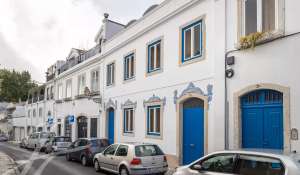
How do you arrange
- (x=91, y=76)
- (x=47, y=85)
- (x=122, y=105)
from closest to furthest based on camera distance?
(x=122, y=105), (x=91, y=76), (x=47, y=85)

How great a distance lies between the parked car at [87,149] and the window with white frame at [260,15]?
9000 millimetres

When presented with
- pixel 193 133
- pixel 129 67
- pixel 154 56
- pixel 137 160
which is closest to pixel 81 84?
pixel 129 67

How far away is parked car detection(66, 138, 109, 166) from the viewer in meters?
15.8

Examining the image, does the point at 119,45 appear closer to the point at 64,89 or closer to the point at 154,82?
the point at 154,82

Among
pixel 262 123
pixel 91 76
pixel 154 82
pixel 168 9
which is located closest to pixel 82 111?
pixel 91 76

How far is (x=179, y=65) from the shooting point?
14.0 m

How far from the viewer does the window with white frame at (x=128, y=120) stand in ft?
60.0

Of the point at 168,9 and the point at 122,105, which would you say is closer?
the point at 168,9

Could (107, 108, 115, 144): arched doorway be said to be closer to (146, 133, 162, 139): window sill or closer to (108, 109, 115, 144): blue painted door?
(108, 109, 115, 144): blue painted door

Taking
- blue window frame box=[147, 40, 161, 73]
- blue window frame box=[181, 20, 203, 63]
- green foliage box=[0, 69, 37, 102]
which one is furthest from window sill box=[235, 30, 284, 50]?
green foliage box=[0, 69, 37, 102]

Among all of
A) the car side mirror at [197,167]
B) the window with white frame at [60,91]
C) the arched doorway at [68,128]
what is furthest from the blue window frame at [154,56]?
the window with white frame at [60,91]

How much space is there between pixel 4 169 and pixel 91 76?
11.7 meters

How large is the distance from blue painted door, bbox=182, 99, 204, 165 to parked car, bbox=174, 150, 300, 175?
513cm

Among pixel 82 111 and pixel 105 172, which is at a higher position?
pixel 82 111
